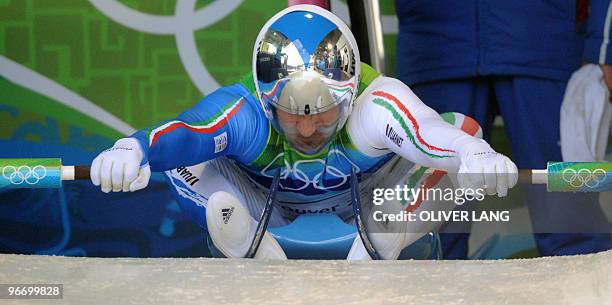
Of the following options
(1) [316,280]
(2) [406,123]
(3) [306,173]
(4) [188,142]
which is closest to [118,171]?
(4) [188,142]

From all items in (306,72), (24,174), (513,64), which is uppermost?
(306,72)

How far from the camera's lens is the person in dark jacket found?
12.4 ft

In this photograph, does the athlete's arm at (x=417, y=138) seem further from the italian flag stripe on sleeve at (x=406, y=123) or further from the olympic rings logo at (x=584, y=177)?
the olympic rings logo at (x=584, y=177)

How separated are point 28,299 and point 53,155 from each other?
1938 mm

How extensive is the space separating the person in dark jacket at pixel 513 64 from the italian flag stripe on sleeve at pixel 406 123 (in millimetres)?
647

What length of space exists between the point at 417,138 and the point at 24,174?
2.88ft

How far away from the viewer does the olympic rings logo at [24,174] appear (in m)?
3.05

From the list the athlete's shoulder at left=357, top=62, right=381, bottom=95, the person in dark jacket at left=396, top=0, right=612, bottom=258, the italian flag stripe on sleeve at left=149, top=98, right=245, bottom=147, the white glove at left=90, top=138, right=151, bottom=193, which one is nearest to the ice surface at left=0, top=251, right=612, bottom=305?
the white glove at left=90, top=138, right=151, bottom=193

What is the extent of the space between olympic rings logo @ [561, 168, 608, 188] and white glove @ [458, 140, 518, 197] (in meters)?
0.30

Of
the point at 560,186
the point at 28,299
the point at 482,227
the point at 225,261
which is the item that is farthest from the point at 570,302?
the point at 482,227

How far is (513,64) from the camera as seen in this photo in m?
3.79

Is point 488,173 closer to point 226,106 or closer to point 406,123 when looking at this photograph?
point 406,123

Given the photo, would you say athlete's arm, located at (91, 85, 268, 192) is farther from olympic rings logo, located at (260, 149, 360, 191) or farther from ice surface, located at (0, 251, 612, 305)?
ice surface, located at (0, 251, 612, 305)

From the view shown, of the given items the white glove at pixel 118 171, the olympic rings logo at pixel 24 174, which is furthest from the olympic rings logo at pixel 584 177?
the olympic rings logo at pixel 24 174
